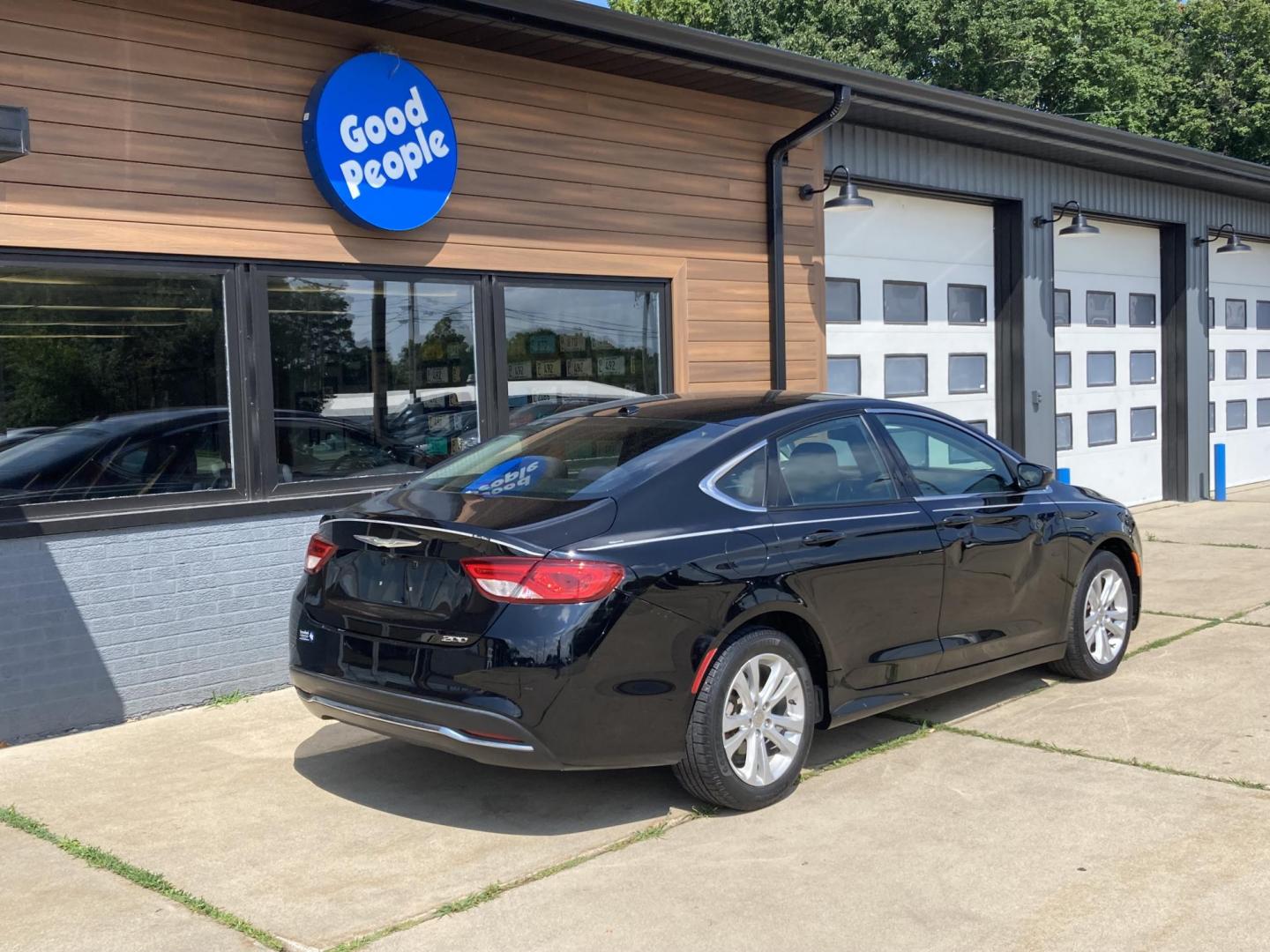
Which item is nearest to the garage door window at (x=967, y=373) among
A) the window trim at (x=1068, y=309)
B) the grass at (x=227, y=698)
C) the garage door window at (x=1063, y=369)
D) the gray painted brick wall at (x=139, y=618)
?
the window trim at (x=1068, y=309)

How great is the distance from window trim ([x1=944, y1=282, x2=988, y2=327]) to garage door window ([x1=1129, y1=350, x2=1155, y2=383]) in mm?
3078

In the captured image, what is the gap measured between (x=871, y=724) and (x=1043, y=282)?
26.1 feet

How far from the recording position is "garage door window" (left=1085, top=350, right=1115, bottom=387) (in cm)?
1388

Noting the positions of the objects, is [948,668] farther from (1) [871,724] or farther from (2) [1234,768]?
(2) [1234,768]

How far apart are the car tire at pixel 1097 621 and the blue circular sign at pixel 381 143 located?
4.11 metres

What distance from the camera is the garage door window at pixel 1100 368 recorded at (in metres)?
13.9

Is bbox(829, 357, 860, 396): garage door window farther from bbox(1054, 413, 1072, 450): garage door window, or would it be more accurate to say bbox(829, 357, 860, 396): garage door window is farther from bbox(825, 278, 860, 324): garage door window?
bbox(1054, 413, 1072, 450): garage door window

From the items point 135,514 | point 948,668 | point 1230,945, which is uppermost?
point 135,514

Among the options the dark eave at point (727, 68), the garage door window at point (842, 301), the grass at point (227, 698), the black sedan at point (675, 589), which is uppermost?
the dark eave at point (727, 68)

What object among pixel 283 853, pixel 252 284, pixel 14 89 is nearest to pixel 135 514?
pixel 252 284

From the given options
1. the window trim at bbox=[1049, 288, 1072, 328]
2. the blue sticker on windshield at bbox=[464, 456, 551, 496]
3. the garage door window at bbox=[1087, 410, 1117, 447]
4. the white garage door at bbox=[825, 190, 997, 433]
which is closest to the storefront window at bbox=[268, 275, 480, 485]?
the blue sticker on windshield at bbox=[464, 456, 551, 496]

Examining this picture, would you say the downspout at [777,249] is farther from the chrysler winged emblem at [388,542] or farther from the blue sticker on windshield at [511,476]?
the chrysler winged emblem at [388,542]

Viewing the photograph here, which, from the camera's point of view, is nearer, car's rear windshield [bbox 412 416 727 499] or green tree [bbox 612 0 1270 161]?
car's rear windshield [bbox 412 416 727 499]

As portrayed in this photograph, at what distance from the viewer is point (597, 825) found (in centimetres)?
463
